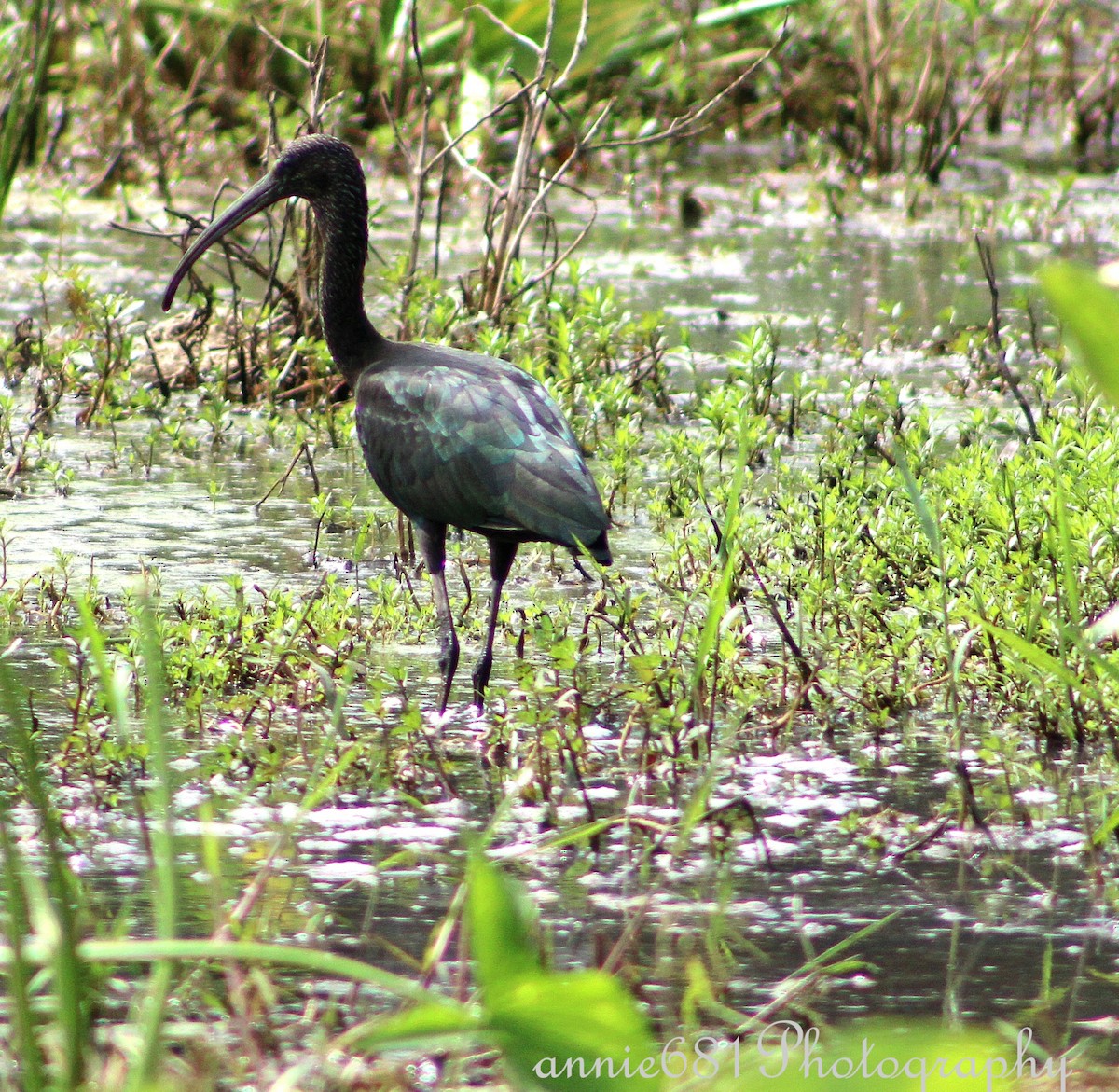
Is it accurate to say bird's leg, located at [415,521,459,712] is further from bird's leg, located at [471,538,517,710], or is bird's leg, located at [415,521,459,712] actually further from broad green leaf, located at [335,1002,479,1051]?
broad green leaf, located at [335,1002,479,1051]

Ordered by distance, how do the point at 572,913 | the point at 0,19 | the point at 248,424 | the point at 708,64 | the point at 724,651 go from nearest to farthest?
the point at 572,913, the point at 724,651, the point at 248,424, the point at 0,19, the point at 708,64

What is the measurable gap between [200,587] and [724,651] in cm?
167

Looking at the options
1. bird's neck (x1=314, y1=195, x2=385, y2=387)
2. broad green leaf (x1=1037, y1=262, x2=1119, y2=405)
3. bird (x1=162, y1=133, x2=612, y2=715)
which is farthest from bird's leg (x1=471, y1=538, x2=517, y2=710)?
broad green leaf (x1=1037, y1=262, x2=1119, y2=405)

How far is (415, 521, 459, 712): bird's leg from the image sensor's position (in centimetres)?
443

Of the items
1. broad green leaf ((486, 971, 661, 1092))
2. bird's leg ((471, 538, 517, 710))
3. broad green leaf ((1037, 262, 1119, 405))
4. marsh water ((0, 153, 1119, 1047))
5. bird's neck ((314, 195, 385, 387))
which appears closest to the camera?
broad green leaf ((1037, 262, 1119, 405))

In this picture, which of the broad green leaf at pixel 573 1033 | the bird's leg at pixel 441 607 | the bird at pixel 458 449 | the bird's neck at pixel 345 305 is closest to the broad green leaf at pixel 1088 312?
the broad green leaf at pixel 573 1033

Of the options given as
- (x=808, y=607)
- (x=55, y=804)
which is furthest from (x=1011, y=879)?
(x=55, y=804)

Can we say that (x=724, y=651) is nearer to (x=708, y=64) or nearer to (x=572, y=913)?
(x=572, y=913)

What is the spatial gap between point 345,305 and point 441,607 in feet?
3.26

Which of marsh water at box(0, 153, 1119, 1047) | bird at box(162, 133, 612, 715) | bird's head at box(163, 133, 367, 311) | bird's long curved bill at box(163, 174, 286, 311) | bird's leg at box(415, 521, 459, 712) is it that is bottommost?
marsh water at box(0, 153, 1119, 1047)

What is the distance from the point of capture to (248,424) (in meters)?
6.88

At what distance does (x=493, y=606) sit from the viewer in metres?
4.55

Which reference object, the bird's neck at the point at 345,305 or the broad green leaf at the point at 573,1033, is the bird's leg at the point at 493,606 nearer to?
the bird's neck at the point at 345,305

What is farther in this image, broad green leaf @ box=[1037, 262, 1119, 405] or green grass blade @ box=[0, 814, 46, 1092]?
green grass blade @ box=[0, 814, 46, 1092]
